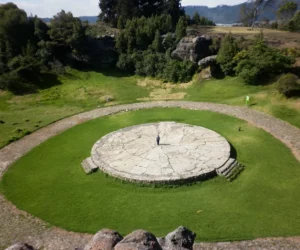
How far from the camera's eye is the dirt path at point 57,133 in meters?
10.5

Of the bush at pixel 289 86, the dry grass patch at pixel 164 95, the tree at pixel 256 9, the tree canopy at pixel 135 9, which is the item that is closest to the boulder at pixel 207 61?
the dry grass patch at pixel 164 95

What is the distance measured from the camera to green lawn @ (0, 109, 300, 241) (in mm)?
11414

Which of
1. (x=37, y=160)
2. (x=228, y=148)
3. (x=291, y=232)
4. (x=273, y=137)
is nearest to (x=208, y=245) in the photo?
(x=291, y=232)

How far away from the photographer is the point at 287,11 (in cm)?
5544

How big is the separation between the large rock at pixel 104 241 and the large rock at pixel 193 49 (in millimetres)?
27429

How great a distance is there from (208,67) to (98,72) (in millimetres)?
13390

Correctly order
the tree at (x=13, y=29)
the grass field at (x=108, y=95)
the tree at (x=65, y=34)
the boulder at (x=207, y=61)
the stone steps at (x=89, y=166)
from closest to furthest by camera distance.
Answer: the stone steps at (x=89, y=166)
the grass field at (x=108, y=95)
the boulder at (x=207, y=61)
the tree at (x=65, y=34)
the tree at (x=13, y=29)

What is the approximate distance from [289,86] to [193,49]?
455 inches

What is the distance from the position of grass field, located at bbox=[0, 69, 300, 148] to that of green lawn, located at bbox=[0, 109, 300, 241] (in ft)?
16.2

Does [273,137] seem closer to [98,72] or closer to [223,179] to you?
[223,179]

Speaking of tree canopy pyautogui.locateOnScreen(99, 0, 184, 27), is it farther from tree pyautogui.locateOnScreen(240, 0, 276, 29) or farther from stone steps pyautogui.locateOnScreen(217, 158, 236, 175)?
stone steps pyautogui.locateOnScreen(217, 158, 236, 175)

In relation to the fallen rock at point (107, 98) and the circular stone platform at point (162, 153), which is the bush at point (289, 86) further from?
the fallen rock at point (107, 98)

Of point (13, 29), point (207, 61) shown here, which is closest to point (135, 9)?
point (13, 29)

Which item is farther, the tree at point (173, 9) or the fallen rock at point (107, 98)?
the tree at point (173, 9)
